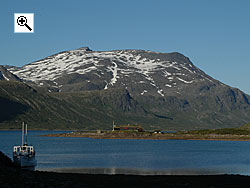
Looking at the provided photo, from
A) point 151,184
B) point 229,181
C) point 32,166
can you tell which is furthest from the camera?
point 32,166

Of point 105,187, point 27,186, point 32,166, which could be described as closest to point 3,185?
point 27,186

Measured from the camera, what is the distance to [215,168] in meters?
93.4

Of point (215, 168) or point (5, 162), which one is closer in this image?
point (5, 162)

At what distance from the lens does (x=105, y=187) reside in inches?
2217

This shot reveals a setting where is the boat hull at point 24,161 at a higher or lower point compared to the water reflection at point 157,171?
higher

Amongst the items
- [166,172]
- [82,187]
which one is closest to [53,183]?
[82,187]

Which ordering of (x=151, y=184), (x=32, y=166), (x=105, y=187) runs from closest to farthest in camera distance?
(x=105, y=187), (x=151, y=184), (x=32, y=166)

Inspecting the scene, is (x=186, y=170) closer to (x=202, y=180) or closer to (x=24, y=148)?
(x=202, y=180)

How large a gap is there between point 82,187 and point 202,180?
1955 cm

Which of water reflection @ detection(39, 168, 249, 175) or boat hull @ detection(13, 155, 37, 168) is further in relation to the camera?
water reflection @ detection(39, 168, 249, 175)

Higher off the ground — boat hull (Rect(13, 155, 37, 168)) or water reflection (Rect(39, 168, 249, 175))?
boat hull (Rect(13, 155, 37, 168))

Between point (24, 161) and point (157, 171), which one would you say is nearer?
point (24, 161)

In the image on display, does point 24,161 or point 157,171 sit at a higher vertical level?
point 24,161

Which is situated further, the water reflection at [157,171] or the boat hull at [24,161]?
the water reflection at [157,171]
